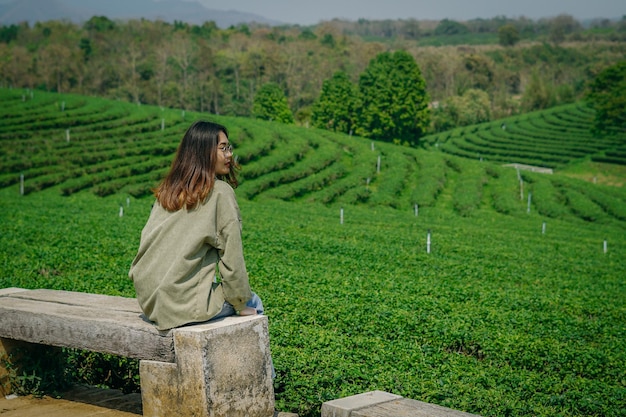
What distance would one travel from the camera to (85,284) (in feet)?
37.3

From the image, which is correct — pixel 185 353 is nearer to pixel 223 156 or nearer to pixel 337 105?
pixel 223 156

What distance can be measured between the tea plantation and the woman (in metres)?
1.51

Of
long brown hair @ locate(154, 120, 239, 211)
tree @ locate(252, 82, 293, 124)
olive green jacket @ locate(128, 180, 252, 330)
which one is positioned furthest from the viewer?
tree @ locate(252, 82, 293, 124)

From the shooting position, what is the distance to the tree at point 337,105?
79.2 meters

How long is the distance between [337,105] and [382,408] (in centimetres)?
7536

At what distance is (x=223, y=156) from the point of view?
18.6ft

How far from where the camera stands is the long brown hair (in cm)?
538

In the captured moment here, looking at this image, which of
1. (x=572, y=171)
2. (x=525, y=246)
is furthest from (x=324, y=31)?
(x=525, y=246)

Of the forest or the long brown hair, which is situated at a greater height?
the forest

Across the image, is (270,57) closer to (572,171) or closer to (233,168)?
(572,171)

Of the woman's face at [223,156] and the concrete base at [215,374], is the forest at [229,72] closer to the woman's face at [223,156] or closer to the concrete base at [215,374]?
the woman's face at [223,156]

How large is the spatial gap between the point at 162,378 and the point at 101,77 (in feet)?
329

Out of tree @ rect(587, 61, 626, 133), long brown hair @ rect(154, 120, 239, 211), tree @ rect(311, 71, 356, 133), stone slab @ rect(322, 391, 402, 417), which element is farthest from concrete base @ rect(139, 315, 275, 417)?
tree @ rect(311, 71, 356, 133)

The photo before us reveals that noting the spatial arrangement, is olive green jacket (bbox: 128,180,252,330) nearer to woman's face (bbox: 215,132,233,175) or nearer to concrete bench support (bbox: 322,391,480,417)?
woman's face (bbox: 215,132,233,175)
